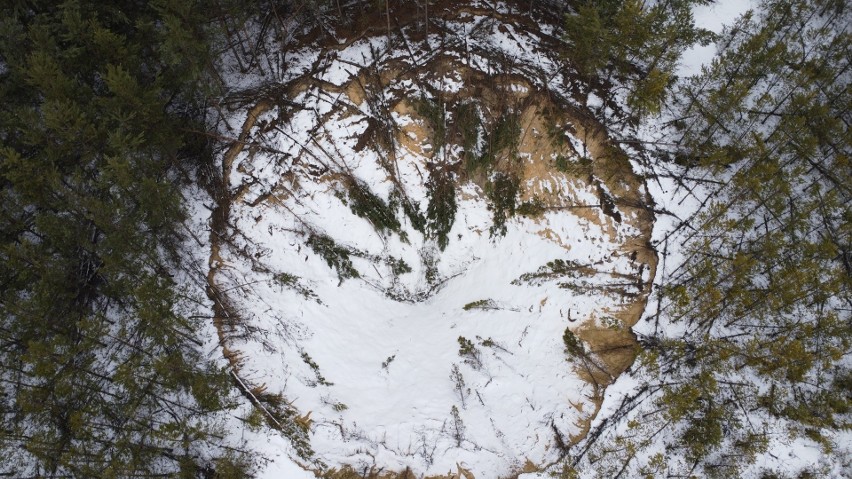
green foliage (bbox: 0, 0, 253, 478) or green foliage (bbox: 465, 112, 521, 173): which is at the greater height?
green foliage (bbox: 465, 112, 521, 173)

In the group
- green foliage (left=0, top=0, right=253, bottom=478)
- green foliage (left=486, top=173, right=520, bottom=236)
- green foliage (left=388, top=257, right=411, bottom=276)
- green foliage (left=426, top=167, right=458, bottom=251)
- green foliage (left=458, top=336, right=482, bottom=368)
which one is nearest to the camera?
green foliage (left=0, top=0, right=253, bottom=478)

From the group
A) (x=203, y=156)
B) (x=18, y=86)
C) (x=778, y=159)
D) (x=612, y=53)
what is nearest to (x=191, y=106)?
(x=203, y=156)

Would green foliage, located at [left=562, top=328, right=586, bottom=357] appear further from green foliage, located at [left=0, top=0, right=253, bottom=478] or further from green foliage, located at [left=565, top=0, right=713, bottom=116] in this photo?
green foliage, located at [left=0, top=0, right=253, bottom=478]

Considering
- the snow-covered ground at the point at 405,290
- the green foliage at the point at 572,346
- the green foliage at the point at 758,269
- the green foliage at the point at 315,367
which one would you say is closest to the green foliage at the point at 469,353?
the snow-covered ground at the point at 405,290

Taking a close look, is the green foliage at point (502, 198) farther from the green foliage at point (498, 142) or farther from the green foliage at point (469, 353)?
the green foliage at point (469, 353)

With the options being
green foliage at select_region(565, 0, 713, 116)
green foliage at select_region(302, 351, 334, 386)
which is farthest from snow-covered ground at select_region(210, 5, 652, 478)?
green foliage at select_region(565, 0, 713, 116)

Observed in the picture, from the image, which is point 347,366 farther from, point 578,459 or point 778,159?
point 778,159
